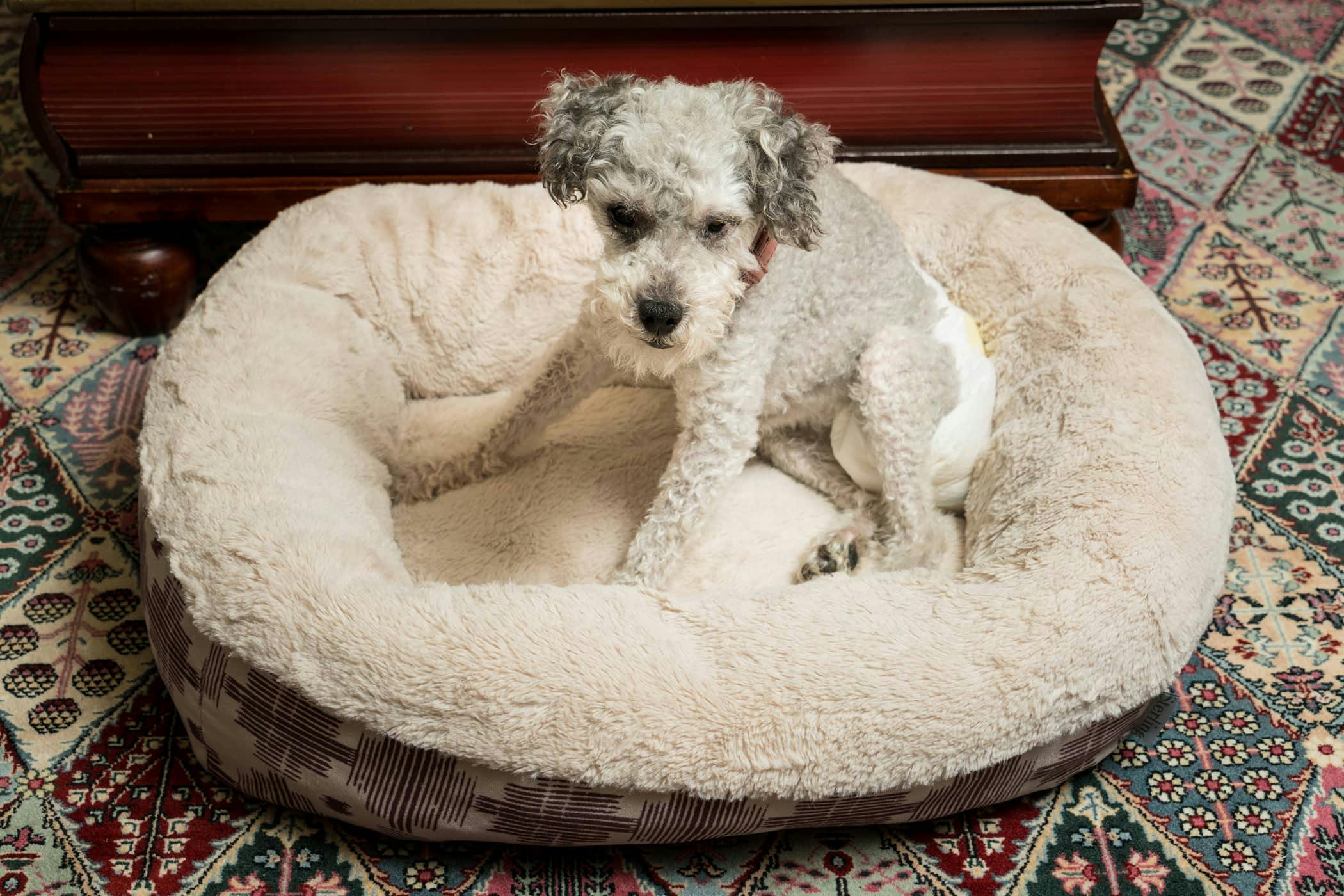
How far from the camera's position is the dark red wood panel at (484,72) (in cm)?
231

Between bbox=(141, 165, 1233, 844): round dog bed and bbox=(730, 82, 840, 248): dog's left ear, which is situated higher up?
bbox=(730, 82, 840, 248): dog's left ear

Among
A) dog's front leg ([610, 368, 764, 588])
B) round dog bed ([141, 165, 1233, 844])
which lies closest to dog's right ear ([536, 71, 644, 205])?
dog's front leg ([610, 368, 764, 588])

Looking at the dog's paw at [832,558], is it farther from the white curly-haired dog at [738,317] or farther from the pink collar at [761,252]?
the pink collar at [761,252]

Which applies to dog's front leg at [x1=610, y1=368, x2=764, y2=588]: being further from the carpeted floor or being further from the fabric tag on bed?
the fabric tag on bed

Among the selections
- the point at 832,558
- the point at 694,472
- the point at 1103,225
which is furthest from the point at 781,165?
the point at 1103,225

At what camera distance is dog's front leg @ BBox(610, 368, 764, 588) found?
187 centimetres

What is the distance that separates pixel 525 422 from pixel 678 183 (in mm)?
769

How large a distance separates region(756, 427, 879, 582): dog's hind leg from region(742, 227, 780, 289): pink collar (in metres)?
0.51

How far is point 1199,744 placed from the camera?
194 centimetres

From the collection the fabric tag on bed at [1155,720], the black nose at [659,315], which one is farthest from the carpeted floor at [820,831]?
the black nose at [659,315]

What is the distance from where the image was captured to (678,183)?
1.58 meters

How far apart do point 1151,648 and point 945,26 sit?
1.31 metres

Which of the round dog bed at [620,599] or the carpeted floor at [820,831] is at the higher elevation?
the round dog bed at [620,599]

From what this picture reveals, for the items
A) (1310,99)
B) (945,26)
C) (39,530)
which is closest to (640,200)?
(945,26)
